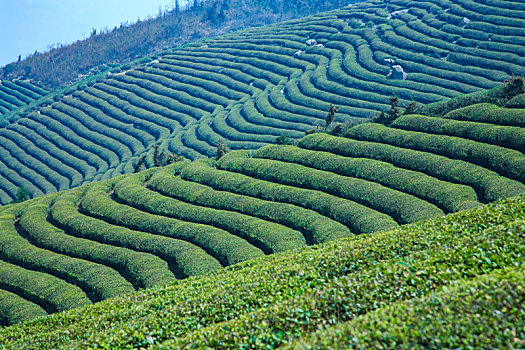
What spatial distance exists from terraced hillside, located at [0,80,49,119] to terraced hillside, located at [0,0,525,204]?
3691 cm

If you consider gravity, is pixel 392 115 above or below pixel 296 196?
above

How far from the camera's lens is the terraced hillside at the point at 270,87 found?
270 ft

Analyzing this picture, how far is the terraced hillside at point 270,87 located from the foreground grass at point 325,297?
49977 mm

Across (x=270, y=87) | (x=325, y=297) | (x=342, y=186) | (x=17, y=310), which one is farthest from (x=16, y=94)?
(x=325, y=297)

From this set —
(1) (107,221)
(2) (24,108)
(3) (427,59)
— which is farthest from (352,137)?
(2) (24,108)

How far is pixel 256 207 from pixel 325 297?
81.1 feet

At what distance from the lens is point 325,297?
49.1 feet

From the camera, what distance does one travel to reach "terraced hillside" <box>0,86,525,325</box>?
107 ft

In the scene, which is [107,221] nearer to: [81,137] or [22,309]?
[22,309]

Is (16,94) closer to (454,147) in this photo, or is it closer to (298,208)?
(298,208)

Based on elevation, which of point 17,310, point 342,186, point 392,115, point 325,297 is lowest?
point 17,310

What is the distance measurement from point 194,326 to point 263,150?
3702 cm

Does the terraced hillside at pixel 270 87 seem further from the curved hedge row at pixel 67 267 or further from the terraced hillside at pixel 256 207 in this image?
the curved hedge row at pixel 67 267

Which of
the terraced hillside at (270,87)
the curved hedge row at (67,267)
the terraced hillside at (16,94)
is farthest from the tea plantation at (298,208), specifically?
the terraced hillside at (16,94)
